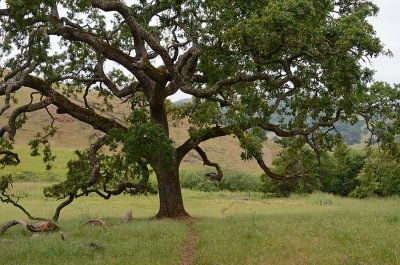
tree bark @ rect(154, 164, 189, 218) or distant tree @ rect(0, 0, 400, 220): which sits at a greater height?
distant tree @ rect(0, 0, 400, 220)

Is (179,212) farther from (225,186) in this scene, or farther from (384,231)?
(225,186)

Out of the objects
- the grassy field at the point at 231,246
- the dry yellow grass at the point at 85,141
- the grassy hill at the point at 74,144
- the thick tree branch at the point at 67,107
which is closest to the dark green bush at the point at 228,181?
the grassy hill at the point at 74,144

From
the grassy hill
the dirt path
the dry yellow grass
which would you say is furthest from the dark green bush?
the dirt path

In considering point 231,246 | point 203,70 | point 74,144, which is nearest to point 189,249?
point 231,246

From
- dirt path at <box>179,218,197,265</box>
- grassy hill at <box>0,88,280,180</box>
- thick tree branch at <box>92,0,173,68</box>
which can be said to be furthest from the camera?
grassy hill at <box>0,88,280,180</box>

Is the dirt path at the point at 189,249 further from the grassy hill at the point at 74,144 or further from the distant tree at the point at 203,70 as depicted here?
the grassy hill at the point at 74,144

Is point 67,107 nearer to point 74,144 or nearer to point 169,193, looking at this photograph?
point 169,193

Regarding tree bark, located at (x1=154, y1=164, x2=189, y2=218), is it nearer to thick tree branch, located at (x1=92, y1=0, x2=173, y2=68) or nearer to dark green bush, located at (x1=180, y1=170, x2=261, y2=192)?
thick tree branch, located at (x1=92, y1=0, x2=173, y2=68)

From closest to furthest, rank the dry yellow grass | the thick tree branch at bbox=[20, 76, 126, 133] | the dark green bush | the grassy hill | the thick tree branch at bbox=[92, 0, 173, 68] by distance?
the thick tree branch at bbox=[92, 0, 173, 68] < the thick tree branch at bbox=[20, 76, 126, 133] < the dark green bush < the grassy hill < the dry yellow grass

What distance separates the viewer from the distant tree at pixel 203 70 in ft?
53.8

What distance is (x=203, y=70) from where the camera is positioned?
2123cm

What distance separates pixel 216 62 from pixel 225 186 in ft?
228

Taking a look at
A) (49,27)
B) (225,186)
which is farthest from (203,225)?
(225,186)

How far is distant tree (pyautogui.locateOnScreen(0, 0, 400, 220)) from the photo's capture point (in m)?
16.4
